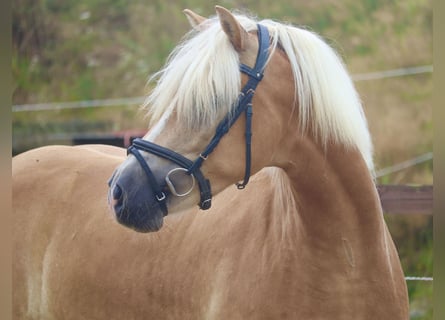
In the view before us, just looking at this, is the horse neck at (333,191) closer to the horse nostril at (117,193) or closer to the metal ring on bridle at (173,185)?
the metal ring on bridle at (173,185)

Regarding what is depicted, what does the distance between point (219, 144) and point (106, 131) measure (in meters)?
5.62

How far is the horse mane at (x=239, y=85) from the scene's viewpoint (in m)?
1.83

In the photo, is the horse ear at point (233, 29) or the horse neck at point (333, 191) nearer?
the horse ear at point (233, 29)

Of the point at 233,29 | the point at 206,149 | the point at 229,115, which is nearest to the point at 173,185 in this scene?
the point at 206,149

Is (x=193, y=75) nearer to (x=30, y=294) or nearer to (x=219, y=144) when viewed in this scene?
(x=219, y=144)

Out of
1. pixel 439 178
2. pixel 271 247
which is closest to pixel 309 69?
pixel 271 247

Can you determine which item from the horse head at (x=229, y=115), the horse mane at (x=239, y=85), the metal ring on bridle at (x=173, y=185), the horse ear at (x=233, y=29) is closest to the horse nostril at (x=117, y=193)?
the horse head at (x=229, y=115)

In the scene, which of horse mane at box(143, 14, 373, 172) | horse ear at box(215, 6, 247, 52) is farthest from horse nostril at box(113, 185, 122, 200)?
horse ear at box(215, 6, 247, 52)

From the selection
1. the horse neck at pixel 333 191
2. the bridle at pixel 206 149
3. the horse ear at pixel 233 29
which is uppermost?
the horse ear at pixel 233 29

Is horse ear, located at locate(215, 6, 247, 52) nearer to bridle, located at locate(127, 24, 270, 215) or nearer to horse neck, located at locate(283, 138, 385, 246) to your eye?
bridle, located at locate(127, 24, 270, 215)

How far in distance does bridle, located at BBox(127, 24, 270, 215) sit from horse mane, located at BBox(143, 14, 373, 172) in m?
0.03

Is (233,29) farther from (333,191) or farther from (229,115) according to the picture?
(333,191)

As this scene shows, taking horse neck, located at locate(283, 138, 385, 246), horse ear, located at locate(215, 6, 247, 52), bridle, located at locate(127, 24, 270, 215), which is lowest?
horse neck, located at locate(283, 138, 385, 246)

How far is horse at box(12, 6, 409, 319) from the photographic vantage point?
72.3 inches
